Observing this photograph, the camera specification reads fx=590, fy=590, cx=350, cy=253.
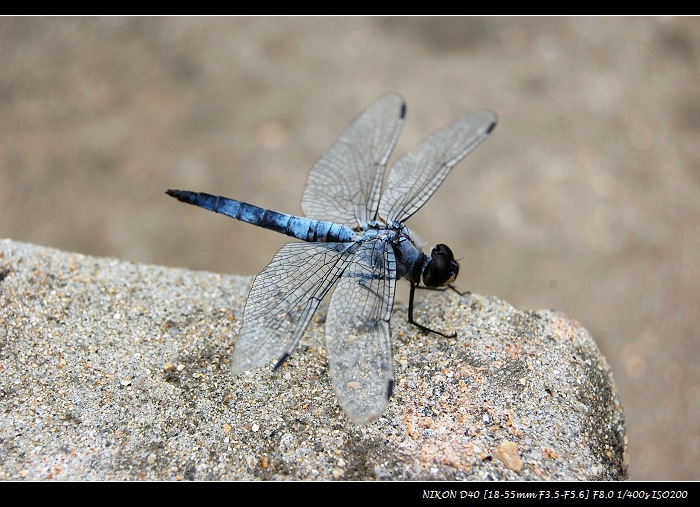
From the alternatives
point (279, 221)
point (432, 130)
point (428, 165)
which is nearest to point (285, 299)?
point (279, 221)

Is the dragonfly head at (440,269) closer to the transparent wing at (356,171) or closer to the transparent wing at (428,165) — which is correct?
the transparent wing at (428,165)

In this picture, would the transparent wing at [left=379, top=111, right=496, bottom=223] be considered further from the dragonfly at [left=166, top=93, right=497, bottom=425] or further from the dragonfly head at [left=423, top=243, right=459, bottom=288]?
the dragonfly head at [left=423, top=243, right=459, bottom=288]

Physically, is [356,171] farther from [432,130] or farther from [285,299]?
[432,130]

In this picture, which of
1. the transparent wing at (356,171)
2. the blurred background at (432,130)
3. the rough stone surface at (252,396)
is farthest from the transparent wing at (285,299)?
the blurred background at (432,130)

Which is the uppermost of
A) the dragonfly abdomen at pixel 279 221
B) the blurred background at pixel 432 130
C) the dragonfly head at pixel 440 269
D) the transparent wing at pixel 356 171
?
the blurred background at pixel 432 130

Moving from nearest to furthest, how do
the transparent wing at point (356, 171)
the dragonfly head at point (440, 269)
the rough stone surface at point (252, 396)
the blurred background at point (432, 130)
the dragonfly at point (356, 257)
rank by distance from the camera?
the rough stone surface at point (252, 396), the dragonfly at point (356, 257), the dragonfly head at point (440, 269), the transparent wing at point (356, 171), the blurred background at point (432, 130)
